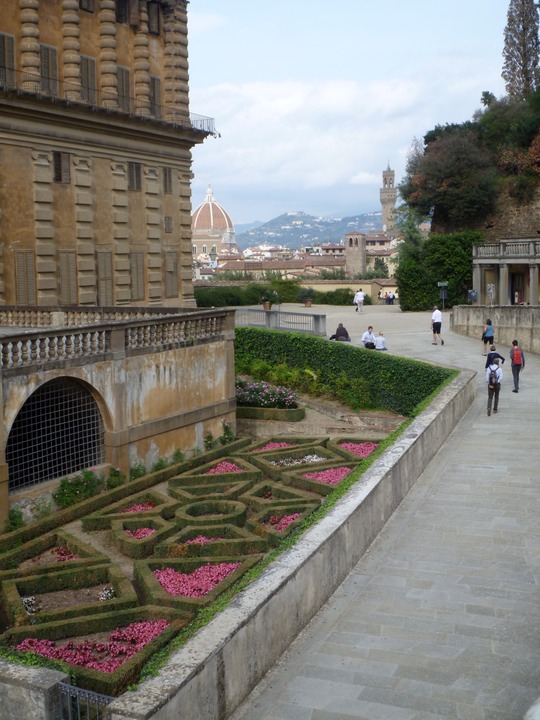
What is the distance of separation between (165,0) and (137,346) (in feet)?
70.7

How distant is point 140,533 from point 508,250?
1493 inches

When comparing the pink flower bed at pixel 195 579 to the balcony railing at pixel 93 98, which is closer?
the pink flower bed at pixel 195 579

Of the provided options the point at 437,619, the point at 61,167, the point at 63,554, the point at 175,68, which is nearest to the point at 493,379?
the point at 63,554

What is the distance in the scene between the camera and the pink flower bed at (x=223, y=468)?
2027 cm

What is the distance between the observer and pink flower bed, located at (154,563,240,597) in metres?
12.7

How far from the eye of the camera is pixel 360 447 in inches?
853

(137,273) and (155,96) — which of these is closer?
(137,273)

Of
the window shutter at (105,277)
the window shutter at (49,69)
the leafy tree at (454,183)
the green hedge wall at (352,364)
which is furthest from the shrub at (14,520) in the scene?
the leafy tree at (454,183)

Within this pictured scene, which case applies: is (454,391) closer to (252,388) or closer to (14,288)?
(252,388)

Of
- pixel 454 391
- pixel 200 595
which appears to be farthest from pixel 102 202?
pixel 200 595

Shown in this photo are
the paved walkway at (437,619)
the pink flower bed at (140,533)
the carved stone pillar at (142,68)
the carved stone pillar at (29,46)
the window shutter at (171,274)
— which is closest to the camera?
the paved walkway at (437,619)

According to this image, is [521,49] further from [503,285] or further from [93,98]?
[93,98]

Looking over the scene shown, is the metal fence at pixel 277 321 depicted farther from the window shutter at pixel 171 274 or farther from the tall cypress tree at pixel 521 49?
the tall cypress tree at pixel 521 49

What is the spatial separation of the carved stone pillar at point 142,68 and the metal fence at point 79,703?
98.0 feet
